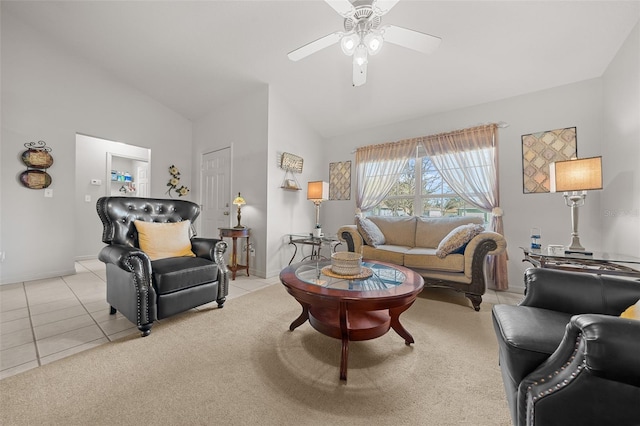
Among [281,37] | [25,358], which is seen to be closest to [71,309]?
[25,358]

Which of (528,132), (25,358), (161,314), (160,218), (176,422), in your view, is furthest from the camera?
(528,132)

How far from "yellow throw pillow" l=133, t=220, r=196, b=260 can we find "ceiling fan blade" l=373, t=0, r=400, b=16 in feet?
7.96

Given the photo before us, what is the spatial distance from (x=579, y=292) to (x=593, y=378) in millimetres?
734

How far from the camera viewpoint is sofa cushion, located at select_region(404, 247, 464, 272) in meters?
2.55

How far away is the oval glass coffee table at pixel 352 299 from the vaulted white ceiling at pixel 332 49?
2.32 metres

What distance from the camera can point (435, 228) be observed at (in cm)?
320

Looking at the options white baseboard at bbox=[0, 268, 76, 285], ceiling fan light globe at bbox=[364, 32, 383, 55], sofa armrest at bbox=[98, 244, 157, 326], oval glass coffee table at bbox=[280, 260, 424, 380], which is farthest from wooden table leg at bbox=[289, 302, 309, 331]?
white baseboard at bbox=[0, 268, 76, 285]

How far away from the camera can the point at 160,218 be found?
2.47m

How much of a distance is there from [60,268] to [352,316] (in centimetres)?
420

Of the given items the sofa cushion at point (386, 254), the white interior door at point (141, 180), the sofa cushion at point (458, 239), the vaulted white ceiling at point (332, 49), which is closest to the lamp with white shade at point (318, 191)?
the sofa cushion at point (386, 254)

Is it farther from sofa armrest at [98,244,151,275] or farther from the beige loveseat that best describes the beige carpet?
the beige loveseat

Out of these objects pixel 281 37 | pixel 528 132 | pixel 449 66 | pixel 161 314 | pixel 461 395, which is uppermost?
pixel 281 37

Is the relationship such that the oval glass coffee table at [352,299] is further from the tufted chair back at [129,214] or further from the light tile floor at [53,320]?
the tufted chair back at [129,214]

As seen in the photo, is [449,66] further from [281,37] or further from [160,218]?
[160,218]
